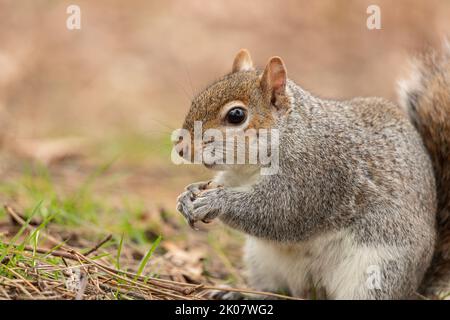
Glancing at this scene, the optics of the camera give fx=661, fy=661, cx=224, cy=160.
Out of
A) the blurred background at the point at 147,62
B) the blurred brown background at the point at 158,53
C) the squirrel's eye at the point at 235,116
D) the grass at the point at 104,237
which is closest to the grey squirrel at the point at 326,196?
the squirrel's eye at the point at 235,116

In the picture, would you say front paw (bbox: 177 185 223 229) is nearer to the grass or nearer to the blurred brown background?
the grass

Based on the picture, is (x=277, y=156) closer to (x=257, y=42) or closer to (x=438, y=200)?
(x=438, y=200)

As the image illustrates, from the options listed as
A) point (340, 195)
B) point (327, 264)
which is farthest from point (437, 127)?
point (327, 264)

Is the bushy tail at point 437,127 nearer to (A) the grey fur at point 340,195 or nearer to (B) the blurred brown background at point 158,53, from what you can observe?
(A) the grey fur at point 340,195

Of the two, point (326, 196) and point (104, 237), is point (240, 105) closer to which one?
point (326, 196)

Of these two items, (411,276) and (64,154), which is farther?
(64,154)

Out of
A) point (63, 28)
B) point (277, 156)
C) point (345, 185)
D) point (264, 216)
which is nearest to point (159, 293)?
point (264, 216)
